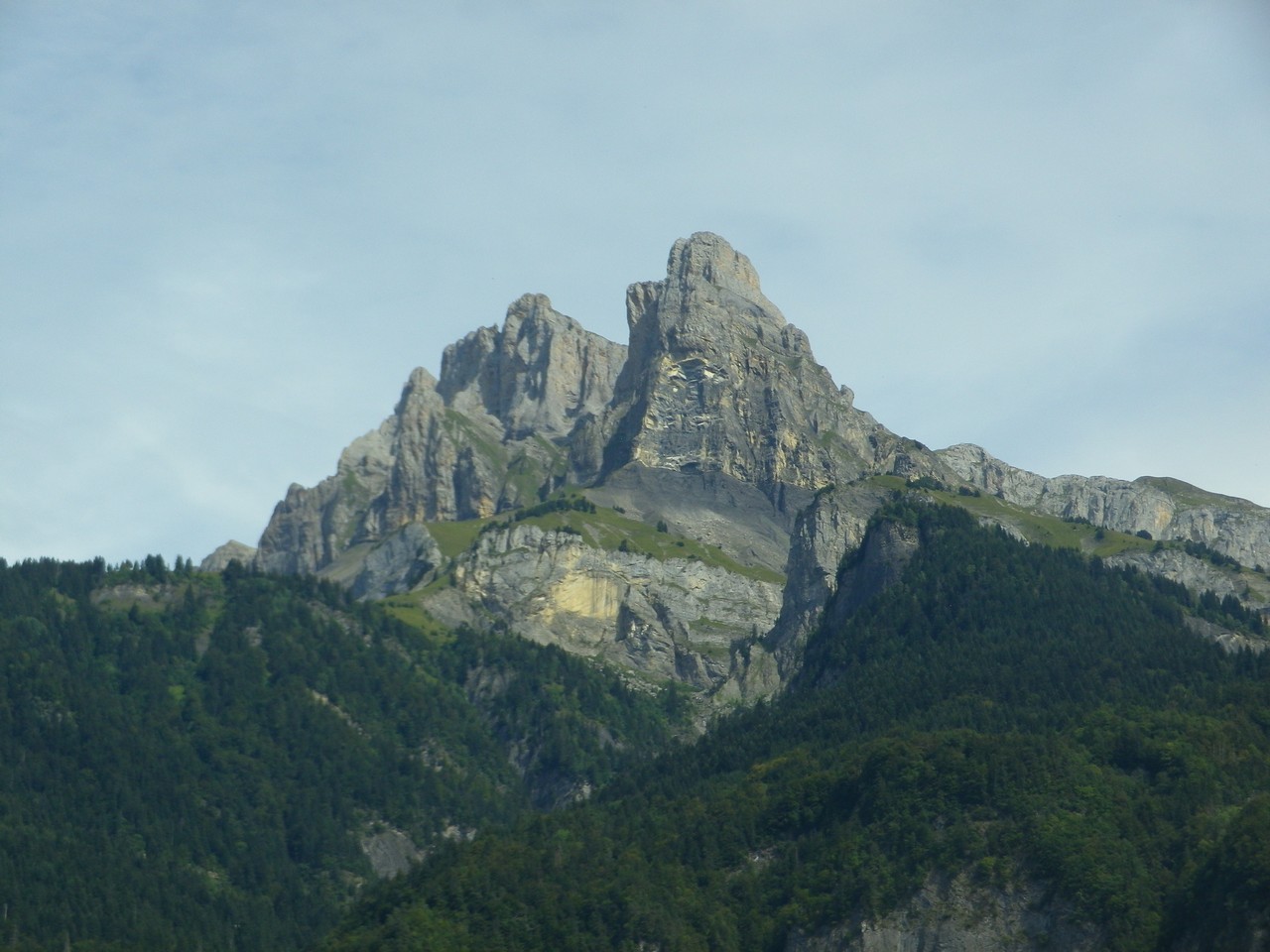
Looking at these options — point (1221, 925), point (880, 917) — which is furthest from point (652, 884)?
point (1221, 925)

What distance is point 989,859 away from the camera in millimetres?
188625

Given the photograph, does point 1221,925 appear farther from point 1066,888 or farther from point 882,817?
point 882,817

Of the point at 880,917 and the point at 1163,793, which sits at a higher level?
the point at 1163,793

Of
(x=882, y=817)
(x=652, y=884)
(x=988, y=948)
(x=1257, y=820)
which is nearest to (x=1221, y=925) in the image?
(x=1257, y=820)

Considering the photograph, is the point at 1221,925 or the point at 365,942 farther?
Result: the point at 365,942

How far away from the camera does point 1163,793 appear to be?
7771 inches

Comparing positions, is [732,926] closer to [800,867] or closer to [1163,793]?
[800,867]

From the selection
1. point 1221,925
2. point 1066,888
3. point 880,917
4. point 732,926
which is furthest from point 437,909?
point 1221,925

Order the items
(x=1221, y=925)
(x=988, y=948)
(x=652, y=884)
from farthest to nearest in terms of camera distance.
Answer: (x=652, y=884) → (x=988, y=948) → (x=1221, y=925)

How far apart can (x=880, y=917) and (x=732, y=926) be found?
13062 millimetres

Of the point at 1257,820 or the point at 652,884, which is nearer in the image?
the point at 1257,820

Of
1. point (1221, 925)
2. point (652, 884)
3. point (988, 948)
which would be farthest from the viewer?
point (652, 884)

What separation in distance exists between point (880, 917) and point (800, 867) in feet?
42.6

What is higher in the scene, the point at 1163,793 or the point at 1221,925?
the point at 1163,793
